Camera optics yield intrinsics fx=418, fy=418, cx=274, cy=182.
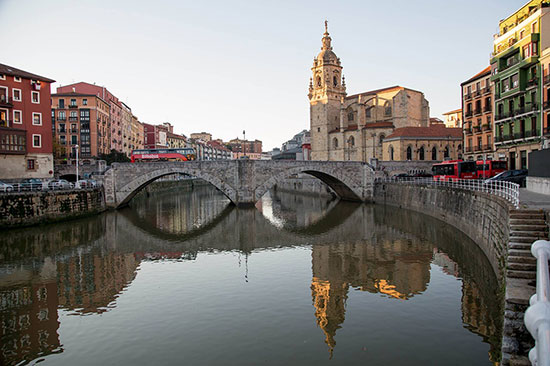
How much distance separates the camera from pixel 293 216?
41.3m

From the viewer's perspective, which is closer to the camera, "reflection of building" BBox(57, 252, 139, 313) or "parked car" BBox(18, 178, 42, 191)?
"reflection of building" BBox(57, 252, 139, 313)

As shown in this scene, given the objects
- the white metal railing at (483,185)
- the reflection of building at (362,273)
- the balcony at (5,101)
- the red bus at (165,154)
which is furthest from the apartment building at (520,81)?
the balcony at (5,101)

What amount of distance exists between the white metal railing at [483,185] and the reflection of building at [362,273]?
4.42 metres

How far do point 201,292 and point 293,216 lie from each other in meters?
25.7

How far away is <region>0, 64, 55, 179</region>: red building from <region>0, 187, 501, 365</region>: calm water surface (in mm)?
15387

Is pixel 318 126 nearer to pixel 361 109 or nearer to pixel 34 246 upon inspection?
pixel 361 109

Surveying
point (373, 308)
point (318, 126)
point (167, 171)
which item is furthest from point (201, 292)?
point (318, 126)

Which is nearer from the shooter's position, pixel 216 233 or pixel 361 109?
pixel 216 233

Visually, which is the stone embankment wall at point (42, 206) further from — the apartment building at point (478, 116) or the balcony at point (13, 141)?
the apartment building at point (478, 116)

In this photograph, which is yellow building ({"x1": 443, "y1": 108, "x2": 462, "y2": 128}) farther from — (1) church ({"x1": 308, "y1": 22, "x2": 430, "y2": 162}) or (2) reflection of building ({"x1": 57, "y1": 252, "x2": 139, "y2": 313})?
(2) reflection of building ({"x1": 57, "y1": 252, "x2": 139, "y2": 313})

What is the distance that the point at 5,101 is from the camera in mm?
39938

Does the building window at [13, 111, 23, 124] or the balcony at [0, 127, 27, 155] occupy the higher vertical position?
the building window at [13, 111, 23, 124]

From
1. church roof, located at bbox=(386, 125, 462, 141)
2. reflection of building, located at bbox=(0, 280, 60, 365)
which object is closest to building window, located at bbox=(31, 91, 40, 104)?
reflection of building, located at bbox=(0, 280, 60, 365)

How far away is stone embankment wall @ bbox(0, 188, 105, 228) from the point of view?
1169 inches
